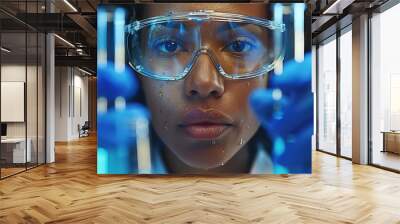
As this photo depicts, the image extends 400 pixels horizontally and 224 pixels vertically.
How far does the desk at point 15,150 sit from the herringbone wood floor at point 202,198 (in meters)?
0.63

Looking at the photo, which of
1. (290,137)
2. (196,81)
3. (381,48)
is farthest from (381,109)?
(196,81)

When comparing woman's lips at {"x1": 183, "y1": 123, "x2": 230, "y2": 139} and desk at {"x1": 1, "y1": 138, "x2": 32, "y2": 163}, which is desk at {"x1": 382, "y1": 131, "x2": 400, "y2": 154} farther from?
desk at {"x1": 1, "y1": 138, "x2": 32, "y2": 163}

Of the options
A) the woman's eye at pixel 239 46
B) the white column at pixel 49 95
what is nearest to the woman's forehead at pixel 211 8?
the woman's eye at pixel 239 46

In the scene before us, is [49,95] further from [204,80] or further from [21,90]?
[204,80]

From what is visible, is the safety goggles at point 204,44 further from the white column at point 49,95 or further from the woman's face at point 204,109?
the white column at point 49,95

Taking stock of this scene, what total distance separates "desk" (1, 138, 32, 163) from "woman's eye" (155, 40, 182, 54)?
3.67m

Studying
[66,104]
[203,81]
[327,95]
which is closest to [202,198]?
[203,81]

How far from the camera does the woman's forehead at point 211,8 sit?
6371 mm

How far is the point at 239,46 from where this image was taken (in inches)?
250

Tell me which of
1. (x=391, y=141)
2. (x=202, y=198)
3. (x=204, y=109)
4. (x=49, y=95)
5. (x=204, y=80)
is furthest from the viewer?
(x=49, y=95)

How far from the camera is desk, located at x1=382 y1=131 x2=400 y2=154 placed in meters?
7.91

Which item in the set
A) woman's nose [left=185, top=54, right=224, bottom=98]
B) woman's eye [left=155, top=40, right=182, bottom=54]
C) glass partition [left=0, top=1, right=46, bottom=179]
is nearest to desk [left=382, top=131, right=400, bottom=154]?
woman's nose [left=185, top=54, right=224, bottom=98]

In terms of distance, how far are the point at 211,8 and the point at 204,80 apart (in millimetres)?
1291

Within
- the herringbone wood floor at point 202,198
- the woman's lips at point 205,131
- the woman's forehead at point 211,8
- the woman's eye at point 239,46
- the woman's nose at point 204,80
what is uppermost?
the woman's forehead at point 211,8
